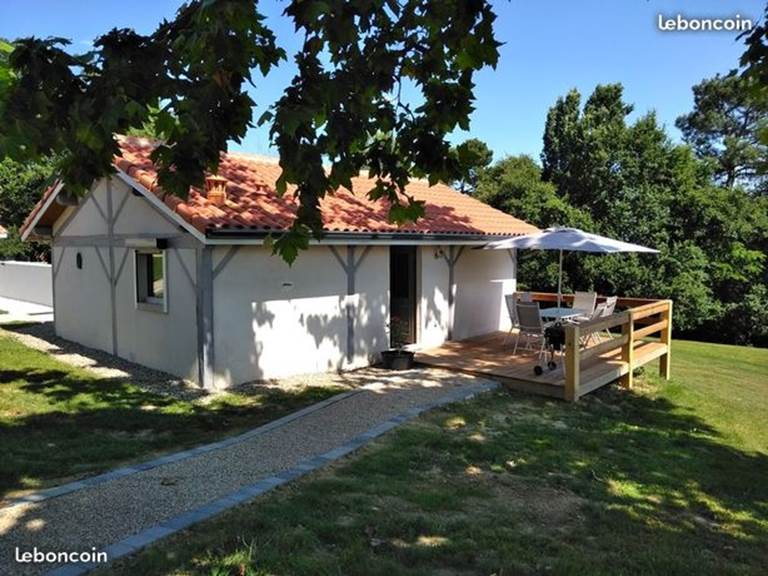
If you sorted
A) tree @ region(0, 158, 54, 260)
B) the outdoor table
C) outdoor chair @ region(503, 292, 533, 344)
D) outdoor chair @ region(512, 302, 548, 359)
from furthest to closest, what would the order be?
tree @ region(0, 158, 54, 260) < outdoor chair @ region(503, 292, 533, 344) < the outdoor table < outdoor chair @ region(512, 302, 548, 359)

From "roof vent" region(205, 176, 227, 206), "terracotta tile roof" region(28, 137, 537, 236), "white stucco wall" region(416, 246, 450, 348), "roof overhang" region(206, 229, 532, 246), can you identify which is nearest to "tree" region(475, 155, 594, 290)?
"terracotta tile roof" region(28, 137, 537, 236)

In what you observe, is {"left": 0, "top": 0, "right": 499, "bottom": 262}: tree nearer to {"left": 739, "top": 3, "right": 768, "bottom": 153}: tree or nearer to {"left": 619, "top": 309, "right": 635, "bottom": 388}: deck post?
{"left": 739, "top": 3, "right": 768, "bottom": 153}: tree

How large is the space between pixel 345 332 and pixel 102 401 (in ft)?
13.8

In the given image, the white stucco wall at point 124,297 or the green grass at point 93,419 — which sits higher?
the white stucco wall at point 124,297

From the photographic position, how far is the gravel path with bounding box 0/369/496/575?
3.95m

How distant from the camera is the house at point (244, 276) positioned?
30.4 ft

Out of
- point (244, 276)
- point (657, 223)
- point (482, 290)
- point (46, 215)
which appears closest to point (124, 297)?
point (244, 276)

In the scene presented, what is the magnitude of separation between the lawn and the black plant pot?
241 cm

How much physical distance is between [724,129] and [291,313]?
3601 centimetres

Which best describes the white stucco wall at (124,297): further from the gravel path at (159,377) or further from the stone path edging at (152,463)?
the stone path edging at (152,463)

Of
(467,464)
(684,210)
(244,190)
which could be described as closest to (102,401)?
(244,190)

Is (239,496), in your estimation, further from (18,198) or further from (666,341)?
(18,198)

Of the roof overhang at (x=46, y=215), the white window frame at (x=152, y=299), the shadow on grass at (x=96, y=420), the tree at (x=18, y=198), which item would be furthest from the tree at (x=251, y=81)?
the tree at (x=18, y=198)

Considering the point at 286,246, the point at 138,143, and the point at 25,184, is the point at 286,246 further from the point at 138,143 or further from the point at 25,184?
the point at 25,184
